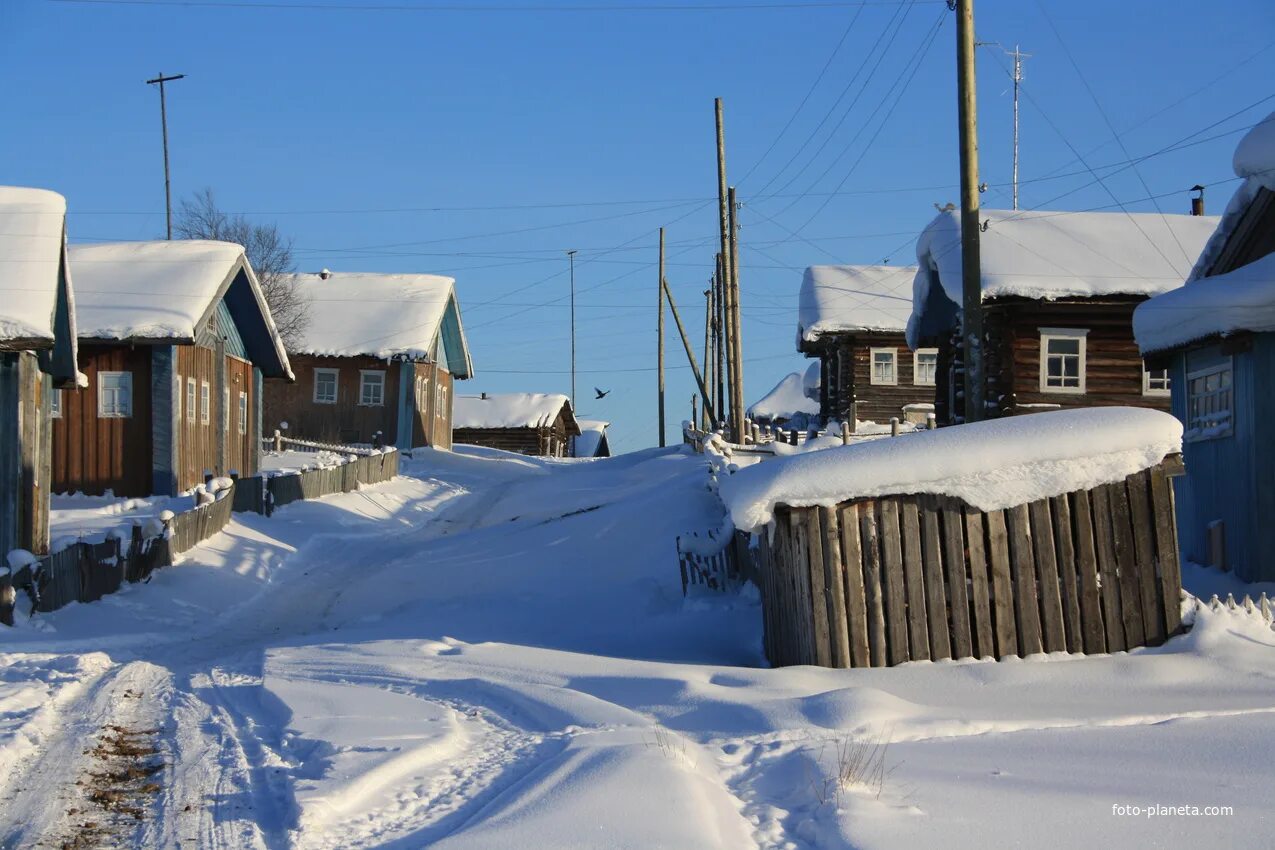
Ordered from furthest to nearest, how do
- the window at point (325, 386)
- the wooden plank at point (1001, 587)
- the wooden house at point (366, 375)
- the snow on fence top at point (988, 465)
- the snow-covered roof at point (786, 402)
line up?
1. the snow-covered roof at point (786, 402)
2. the window at point (325, 386)
3. the wooden house at point (366, 375)
4. the wooden plank at point (1001, 587)
5. the snow on fence top at point (988, 465)

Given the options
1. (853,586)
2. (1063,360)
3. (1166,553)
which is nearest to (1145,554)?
(1166,553)

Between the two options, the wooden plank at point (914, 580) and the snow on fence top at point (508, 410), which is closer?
the wooden plank at point (914, 580)

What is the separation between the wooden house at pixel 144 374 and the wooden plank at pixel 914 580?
18.3 m

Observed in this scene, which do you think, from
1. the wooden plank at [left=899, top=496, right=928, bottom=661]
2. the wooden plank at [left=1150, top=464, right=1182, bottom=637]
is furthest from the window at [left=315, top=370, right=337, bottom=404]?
the wooden plank at [left=1150, top=464, right=1182, bottom=637]

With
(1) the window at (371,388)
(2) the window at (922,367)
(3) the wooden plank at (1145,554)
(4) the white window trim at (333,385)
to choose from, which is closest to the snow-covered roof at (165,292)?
(1) the window at (371,388)

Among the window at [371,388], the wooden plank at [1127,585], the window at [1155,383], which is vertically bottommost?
the wooden plank at [1127,585]

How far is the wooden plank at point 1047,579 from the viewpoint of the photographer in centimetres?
1006

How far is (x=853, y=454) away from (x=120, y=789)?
582cm

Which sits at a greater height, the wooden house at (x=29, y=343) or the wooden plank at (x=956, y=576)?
the wooden house at (x=29, y=343)

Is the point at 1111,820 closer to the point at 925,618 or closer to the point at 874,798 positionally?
the point at 874,798

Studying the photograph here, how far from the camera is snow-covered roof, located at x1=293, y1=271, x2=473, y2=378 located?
4159cm

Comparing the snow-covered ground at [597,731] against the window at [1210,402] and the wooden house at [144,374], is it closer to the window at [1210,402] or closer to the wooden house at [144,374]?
the window at [1210,402]

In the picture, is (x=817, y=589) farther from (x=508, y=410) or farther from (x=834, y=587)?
(x=508, y=410)

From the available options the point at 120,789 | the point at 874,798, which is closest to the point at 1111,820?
the point at 874,798
